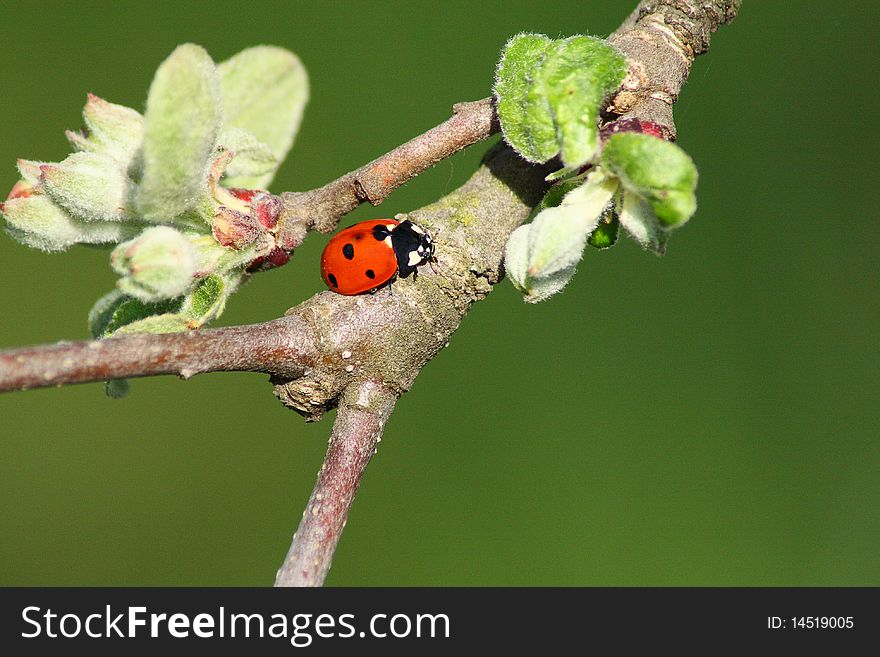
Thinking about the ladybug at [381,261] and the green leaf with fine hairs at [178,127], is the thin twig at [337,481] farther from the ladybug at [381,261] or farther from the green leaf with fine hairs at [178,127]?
the green leaf with fine hairs at [178,127]

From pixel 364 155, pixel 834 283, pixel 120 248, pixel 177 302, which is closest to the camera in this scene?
pixel 120 248

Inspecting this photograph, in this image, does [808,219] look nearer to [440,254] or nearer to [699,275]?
[699,275]

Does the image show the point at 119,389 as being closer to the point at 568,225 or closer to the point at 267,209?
the point at 267,209

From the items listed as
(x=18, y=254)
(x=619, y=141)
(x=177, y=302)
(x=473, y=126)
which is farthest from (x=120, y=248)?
(x=18, y=254)

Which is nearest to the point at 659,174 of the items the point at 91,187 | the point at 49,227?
the point at 91,187

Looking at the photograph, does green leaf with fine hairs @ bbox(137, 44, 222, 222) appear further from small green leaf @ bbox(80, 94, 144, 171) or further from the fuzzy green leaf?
the fuzzy green leaf
